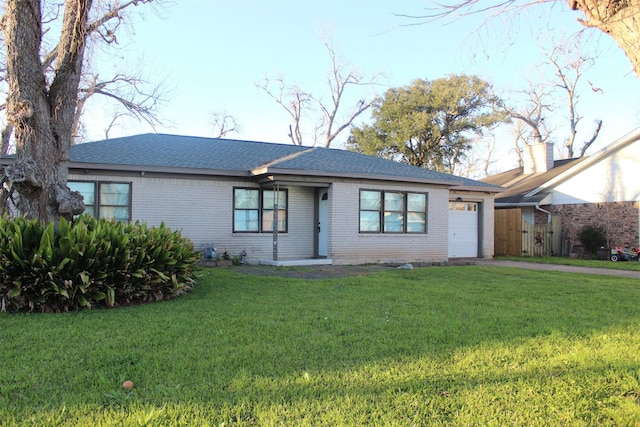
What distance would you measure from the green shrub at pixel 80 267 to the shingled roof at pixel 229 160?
17.5 feet

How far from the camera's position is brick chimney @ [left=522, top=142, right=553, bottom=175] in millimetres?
25781

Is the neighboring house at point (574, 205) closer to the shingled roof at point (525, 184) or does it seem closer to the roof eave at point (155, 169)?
the shingled roof at point (525, 184)

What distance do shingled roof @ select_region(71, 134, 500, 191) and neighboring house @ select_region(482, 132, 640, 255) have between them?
3605 mm

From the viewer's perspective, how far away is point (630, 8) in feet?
9.94

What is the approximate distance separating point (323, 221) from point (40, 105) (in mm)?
8710

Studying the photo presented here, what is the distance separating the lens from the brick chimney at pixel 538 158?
1015 inches

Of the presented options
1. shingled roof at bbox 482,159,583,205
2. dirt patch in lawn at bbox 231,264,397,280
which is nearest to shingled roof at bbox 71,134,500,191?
dirt patch in lawn at bbox 231,264,397,280

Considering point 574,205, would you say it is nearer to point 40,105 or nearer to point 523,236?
point 523,236

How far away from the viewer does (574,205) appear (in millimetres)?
20578

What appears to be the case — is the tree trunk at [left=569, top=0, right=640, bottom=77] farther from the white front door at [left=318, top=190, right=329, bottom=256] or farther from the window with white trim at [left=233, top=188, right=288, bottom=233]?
the white front door at [left=318, top=190, right=329, bottom=256]

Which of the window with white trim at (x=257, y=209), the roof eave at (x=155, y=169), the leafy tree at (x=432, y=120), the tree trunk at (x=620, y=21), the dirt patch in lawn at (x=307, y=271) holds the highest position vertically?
the leafy tree at (x=432, y=120)

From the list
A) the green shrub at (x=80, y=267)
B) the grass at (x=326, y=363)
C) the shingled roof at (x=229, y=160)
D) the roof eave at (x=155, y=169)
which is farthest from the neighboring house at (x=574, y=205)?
the green shrub at (x=80, y=267)

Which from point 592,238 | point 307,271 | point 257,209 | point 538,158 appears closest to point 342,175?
point 257,209

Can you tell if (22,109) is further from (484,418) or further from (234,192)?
(484,418)
